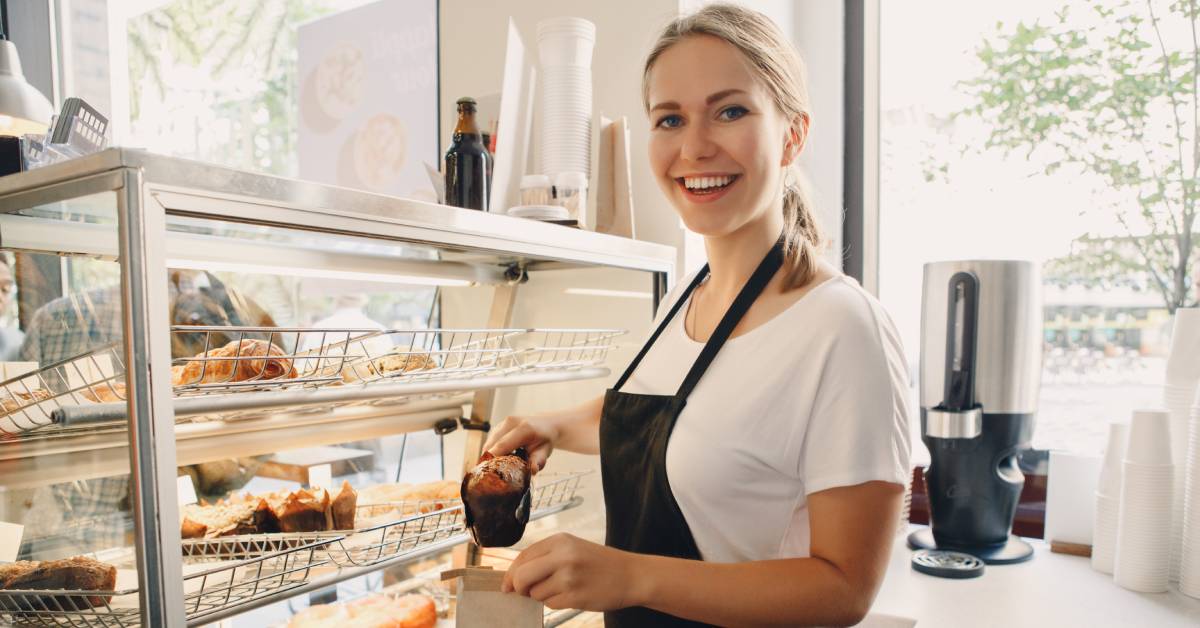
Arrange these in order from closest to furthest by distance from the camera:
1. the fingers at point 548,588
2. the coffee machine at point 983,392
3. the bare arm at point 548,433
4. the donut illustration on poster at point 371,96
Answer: the fingers at point 548,588 < the bare arm at point 548,433 < the coffee machine at point 983,392 < the donut illustration on poster at point 371,96

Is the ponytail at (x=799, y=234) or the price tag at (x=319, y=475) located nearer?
the ponytail at (x=799, y=234)

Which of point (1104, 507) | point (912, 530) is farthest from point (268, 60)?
point (1104, 507)

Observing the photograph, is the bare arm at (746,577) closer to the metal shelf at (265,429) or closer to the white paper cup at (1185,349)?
the metal shelf at (265,429)

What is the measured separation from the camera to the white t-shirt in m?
1.05

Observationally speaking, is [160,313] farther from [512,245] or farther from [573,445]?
[573,445]

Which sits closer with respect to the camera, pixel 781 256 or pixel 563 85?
pixel 781 256

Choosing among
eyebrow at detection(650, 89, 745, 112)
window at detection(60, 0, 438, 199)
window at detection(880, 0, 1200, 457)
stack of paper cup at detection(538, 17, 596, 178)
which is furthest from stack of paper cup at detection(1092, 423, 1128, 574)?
window at detection(60, 0, 438, 199)

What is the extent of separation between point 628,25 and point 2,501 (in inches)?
65.5

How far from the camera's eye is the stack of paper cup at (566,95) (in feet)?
6.03

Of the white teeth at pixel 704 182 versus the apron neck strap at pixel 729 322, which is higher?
the white teeth at pixel 704 182

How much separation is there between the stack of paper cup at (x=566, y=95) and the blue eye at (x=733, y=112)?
26.5 inches

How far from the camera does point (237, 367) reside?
45.5 inches

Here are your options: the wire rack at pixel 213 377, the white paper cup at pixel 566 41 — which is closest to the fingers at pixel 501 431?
the wire rack at pixel 213 377

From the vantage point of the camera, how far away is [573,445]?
156cm
